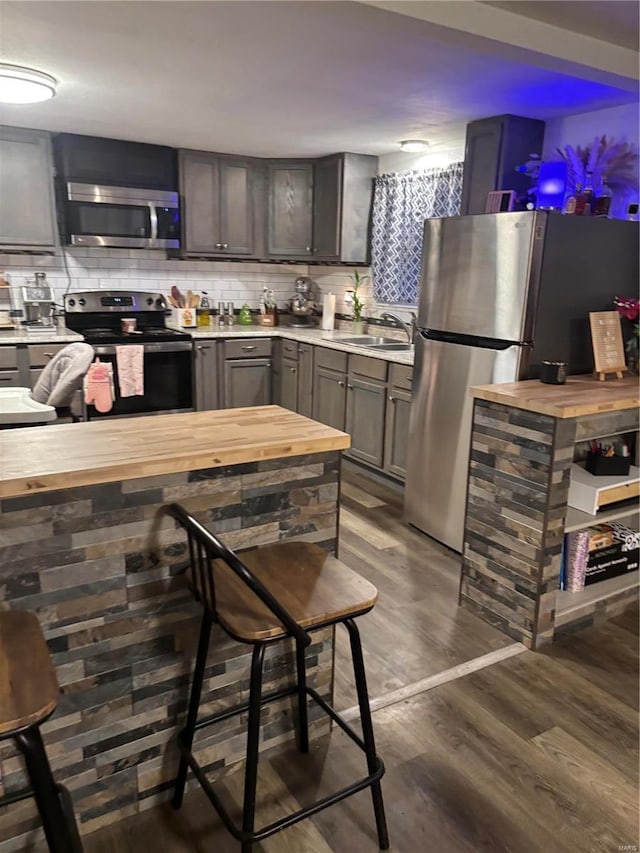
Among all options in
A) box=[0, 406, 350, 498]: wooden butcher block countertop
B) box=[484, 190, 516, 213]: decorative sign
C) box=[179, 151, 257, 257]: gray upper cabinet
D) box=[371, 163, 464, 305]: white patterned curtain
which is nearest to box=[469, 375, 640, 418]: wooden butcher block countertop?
box=[0, 406, 350, 498]: wooden butcher block countertop

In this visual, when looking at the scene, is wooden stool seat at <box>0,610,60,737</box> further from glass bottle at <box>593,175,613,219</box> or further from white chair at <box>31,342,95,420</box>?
glass bottle at <box>593,175,613,219</box>

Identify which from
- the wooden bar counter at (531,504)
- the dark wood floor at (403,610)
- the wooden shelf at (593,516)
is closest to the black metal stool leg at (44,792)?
the dark wood floor at (403,610)

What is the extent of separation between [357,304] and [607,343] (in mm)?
2603

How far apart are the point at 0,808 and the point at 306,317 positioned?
187 inches

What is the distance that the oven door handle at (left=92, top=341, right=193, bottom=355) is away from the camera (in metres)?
4.61

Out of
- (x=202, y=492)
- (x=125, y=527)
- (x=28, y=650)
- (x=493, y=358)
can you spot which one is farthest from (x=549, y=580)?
(x=28, y=650)

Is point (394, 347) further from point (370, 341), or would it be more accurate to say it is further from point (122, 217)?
point (122, 217)

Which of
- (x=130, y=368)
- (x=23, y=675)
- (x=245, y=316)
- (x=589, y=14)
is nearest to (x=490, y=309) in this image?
(x=589, y=14)

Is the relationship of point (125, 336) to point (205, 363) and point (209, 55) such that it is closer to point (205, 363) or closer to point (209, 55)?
point (205, 363)

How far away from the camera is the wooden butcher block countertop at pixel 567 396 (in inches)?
92.1

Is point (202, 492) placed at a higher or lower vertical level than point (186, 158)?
lower

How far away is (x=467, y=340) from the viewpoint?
3152 millimetres

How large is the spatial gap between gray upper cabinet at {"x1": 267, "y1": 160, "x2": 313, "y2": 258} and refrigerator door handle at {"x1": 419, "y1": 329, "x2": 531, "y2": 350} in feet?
7.78

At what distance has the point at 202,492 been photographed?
5.46 feet
